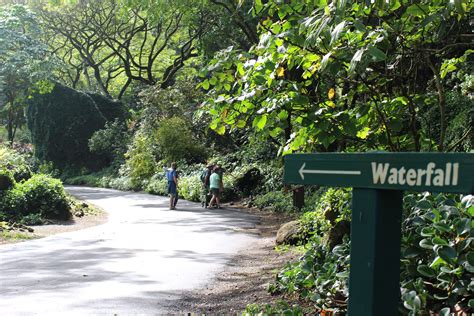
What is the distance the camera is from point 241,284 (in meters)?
8.15

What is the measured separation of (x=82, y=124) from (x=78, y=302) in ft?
125

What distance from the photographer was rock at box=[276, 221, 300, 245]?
10.9 m

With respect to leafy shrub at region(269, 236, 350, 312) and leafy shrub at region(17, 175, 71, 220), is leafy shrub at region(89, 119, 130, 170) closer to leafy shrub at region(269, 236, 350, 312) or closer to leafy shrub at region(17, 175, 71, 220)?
leafy shrub at region(17, 175, 71, 220)

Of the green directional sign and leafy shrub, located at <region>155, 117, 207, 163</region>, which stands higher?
leafy shrub, located at <region>155, 117, 207, 163</region>

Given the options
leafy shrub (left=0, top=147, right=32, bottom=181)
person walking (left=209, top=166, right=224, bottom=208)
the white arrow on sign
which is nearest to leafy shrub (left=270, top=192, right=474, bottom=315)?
the white arrow on sign

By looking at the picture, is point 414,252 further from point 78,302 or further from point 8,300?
point 8,300

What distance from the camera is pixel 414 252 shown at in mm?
4832

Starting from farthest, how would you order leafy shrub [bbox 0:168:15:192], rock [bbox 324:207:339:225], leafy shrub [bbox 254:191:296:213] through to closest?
leafy shrub [bbox 254:191:296:213]
leafy shrub [bbox 0:168:15:192]
rock [bbox 324:207:339:225]

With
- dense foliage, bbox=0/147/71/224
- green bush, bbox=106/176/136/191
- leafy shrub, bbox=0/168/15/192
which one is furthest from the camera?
green bush, bbox=106/176/136/191

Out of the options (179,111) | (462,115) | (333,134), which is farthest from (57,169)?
(333,134)

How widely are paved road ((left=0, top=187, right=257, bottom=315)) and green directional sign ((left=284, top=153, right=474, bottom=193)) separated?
422 cm

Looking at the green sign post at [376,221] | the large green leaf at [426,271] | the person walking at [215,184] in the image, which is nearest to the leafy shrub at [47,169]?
the person walking at [215,184]

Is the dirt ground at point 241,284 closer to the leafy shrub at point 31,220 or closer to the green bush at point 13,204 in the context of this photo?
the leafy shrub at point 31,220

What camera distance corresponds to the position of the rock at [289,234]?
35.6 ft
